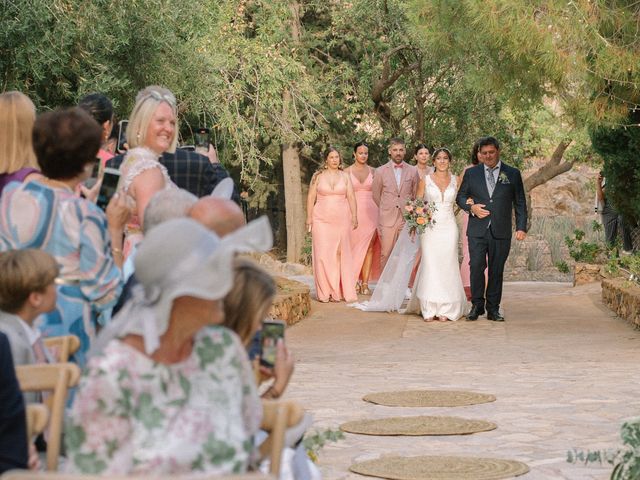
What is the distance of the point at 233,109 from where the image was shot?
27141mm

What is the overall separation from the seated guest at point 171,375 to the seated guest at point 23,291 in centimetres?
117

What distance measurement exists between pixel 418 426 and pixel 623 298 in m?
8.52

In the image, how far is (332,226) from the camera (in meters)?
21.2

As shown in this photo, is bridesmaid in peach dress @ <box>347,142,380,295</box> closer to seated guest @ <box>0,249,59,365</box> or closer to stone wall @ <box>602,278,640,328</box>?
stone wall @ <box>602,278,640,328</box>

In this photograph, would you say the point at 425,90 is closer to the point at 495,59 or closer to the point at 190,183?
the point at 495,59

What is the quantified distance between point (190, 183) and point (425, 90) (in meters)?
22.0

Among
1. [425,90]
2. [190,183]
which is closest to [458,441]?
[190,183]

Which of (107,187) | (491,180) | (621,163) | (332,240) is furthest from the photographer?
(332,240)

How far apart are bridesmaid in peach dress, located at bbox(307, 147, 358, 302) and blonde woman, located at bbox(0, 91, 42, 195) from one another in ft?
48.3

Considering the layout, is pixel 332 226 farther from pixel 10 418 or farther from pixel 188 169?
pixel 10 418

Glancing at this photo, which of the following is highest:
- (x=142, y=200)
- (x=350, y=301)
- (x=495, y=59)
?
(x=495, y=59)

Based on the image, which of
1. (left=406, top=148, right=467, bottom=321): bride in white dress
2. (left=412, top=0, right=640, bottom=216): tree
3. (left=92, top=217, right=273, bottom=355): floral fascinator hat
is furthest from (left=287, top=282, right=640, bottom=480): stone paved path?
(left=92, top=217, right=273, bottom=355): floral fascinator hat

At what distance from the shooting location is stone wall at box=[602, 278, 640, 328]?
1582cm

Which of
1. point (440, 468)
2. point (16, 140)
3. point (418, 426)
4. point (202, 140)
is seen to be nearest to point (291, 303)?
point (418, 426)
